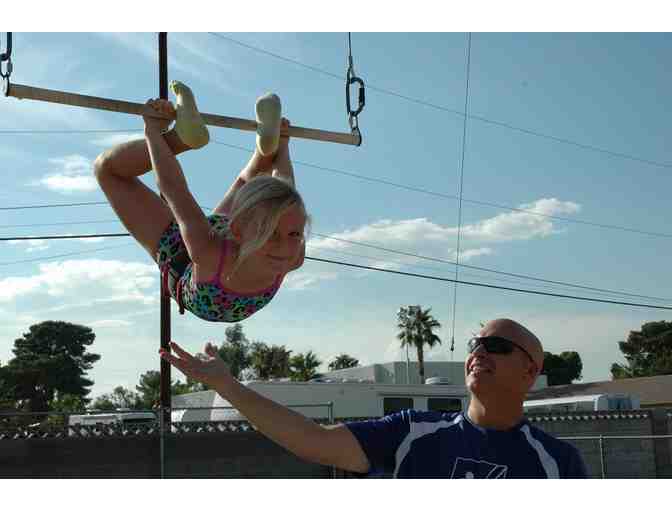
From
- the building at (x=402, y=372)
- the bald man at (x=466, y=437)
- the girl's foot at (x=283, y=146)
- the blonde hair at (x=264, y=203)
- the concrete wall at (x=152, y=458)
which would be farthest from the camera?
the building at (x=402, y=372)

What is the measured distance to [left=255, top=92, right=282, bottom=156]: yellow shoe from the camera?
325 cm

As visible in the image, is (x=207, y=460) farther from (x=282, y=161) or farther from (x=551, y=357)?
(x=551, y=357)

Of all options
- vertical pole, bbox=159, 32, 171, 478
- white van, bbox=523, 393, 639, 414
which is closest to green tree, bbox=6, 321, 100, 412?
white van, bbox=523, 393, 639, 414

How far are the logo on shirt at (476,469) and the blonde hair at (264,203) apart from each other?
3.39 feet

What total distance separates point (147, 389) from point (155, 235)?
1525 inches

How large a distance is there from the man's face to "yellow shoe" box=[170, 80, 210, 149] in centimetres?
137

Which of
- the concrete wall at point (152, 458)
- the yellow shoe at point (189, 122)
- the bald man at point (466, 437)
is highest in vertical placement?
the yellow shoe at point (189, 122)

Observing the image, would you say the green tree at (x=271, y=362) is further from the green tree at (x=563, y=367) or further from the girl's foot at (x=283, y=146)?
the girl's foot at (x=283, y=146)

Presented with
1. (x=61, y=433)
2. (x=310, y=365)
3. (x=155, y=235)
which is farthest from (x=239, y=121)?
(x=310, y=365)

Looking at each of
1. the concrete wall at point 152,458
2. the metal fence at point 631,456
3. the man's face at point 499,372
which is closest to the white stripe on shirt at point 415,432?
the man's face at point 499,372

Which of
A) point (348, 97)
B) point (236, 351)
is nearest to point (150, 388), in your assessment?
point (236, 351)

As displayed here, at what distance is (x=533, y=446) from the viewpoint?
2.02 meters

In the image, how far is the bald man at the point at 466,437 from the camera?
1909mm

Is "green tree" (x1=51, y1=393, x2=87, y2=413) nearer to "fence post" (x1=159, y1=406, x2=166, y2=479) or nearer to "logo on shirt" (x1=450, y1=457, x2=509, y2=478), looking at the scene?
"fence post" (x1=159, y1=406, x2=166, y2=479)
